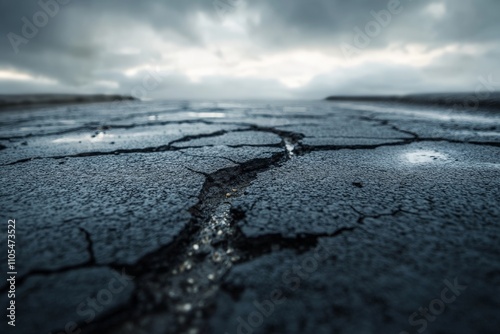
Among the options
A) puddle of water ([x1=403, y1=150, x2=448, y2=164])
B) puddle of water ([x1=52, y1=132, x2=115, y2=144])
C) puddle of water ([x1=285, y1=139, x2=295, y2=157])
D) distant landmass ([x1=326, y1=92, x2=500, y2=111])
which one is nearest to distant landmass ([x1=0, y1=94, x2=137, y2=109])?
puddle of water ([x1=52, y1=132, x2=115, y2=144])

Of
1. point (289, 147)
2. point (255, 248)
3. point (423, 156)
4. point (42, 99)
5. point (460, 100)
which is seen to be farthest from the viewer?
point (42, 99)

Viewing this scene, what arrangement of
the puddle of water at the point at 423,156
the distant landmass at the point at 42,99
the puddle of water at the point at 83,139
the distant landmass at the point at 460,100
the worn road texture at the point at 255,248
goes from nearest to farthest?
the worn road texture at the point at 255,248, the puddle of water at the point at 423,156, the puddle of water at the point at 83,139, the distant landmass at the point at 460,100, the distant landmass at the point at 42,99

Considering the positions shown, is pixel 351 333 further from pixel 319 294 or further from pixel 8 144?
pixel 8 144

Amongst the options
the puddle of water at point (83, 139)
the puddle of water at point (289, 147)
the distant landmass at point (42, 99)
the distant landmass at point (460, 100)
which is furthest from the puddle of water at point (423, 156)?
the distant landmass at point (42, 99)

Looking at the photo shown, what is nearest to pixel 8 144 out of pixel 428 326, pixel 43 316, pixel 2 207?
pixel 2 207

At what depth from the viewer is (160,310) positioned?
1.90 feet

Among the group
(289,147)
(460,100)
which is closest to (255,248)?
(289,147)

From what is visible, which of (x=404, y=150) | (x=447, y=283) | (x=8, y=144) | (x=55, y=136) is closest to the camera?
(x=447, y=283)

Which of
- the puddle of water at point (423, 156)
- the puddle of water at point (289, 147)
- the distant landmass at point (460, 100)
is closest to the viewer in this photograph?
the puddle of water at point (423, 156)

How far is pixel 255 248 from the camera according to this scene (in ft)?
2.53

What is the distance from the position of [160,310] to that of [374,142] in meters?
2.03

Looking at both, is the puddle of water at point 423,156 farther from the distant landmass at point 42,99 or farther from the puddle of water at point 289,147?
the distant landmass at point 42,99

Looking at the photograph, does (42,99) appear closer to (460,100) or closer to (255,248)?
(460,100)

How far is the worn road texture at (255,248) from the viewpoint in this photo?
1.83ft
